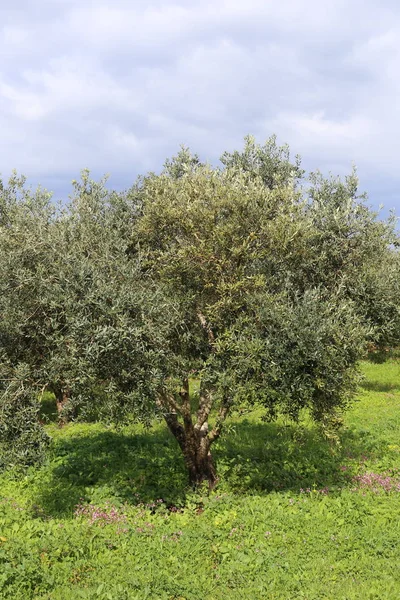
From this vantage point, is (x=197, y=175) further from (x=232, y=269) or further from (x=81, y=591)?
(x=81, y=591)

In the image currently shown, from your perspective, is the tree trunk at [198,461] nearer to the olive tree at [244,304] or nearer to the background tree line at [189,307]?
the background tree line at [189,307]

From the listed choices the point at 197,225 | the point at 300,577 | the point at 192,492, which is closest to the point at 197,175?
the point at 197,225

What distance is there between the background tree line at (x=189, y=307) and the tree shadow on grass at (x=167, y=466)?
1.53 meters

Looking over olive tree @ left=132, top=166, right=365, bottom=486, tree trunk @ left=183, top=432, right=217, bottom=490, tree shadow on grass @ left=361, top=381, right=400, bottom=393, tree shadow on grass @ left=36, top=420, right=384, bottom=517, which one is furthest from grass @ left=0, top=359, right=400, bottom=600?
tree shadow on grass @ left=361, top=381, right=400, bottom=393

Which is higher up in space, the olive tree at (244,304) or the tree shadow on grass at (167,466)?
the olive tree at (244,304)

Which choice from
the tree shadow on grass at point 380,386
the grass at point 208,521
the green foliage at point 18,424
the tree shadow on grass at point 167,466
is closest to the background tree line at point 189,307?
the green foliage at point 18,424

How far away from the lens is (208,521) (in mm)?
16703

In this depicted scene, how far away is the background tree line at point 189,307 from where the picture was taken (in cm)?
1446

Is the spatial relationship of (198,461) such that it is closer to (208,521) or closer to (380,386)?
(208,521)

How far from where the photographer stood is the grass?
12.7m

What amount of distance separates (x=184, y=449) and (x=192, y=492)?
165 centimetres

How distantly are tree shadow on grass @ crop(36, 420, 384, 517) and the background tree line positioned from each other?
153cm

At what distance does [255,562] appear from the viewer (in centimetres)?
1382

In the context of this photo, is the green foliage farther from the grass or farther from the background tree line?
the grass
